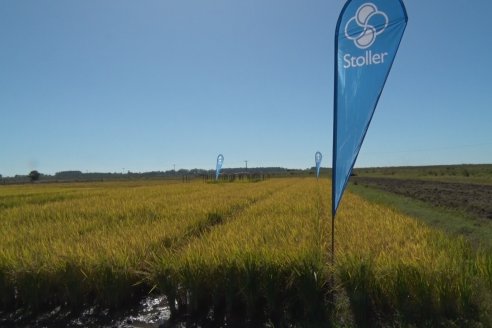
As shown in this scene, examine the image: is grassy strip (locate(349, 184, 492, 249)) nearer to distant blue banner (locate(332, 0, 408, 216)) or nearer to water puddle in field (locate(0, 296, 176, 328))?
distant blue banner (locate(332, 0, 408, 216))

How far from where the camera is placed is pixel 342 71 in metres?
4.59

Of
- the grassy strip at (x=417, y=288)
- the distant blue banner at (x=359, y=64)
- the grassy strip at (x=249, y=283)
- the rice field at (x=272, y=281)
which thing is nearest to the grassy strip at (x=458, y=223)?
the rice field at (x=272, y=281)

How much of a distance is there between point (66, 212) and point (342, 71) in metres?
9.30

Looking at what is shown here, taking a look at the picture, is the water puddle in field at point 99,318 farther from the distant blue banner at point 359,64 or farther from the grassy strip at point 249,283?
the distant blue banner at point 359,64

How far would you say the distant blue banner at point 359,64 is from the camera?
4402 mm

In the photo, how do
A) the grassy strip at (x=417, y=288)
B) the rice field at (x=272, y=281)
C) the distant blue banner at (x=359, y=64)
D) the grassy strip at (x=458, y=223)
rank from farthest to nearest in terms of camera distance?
the grassy strip at (x=458, y=223) → the distant blue banner at (x=359, y=64) → the rice field at (x=272, y=281) → the grassy strip at (x=417, y=288)

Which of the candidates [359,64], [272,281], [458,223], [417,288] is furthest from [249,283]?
[458,223]

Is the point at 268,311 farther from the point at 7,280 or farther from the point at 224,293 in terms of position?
the point at 7,280

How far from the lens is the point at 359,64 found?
4496 millimetres

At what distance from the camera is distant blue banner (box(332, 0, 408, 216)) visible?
4.40 meters

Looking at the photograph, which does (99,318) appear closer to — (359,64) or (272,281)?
(272,281)

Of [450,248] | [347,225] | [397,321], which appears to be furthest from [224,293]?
[347,225]

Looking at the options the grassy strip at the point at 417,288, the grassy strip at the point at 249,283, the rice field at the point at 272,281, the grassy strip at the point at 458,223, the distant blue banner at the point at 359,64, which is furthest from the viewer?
the grassy strip at the point at 458,223

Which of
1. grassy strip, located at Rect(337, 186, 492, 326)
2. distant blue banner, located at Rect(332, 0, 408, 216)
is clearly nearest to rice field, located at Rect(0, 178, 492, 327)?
grassy strip, located at Rect(337, 186, 492, 326)
